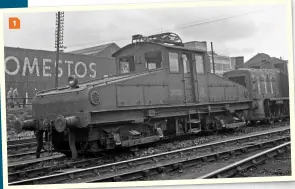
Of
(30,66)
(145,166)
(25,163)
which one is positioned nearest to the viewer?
(145,166)

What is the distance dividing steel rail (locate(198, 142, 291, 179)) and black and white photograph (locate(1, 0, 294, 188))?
3cm

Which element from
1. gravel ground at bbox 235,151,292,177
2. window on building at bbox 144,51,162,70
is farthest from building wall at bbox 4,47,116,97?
gravel ground at bbox 235,151,292,177

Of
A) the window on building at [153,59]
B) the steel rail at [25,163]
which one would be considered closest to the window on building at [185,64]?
the window on building at [153,59]

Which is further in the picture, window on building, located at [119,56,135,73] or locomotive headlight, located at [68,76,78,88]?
window on building, located at [119,56,135,73]

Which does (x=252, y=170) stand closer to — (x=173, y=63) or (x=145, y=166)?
(x=145, y=166)

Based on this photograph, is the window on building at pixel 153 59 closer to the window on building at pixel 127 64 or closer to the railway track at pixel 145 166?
the window on building at pixel 127 64

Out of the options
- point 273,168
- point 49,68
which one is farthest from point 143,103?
point 49,68

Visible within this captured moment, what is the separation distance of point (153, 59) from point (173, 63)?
0.59m

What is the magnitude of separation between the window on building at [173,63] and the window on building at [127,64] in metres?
1.06

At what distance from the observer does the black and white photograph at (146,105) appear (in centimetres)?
686

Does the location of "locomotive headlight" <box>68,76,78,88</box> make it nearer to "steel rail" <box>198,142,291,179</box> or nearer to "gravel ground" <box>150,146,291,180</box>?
"gravel ground" <box>150,146,291,180</box>

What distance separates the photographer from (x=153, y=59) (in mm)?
9445

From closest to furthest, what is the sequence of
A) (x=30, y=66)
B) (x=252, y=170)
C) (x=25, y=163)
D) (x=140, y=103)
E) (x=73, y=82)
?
(x=252, y=170), (x=25, y=163), (x=73, y=82), (x=140, y=103), (x=30, y=66)

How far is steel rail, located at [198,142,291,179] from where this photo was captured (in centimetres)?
638
